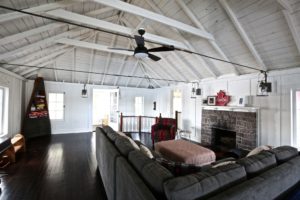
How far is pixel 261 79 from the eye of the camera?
4.66m

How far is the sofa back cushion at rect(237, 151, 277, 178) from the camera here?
5.86ft

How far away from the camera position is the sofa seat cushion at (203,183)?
3.96 feet

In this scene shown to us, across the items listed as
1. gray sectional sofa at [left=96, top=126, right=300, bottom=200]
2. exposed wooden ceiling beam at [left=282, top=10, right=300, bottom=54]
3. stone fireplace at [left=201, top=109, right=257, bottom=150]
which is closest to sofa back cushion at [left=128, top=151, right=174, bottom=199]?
gray sectional sofa at [left=96, top=126, right=300, bottom=200]

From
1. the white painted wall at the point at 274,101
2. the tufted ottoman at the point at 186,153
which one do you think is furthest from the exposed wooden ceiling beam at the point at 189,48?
the tufted ottoman at the point at 186,153

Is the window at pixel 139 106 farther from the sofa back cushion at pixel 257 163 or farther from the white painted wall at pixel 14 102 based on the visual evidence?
the sofa back cushion at pixel 257 163

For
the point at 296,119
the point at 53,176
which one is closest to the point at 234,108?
the point at 296,119

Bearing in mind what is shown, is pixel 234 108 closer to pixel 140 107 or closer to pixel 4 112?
pixel 140 107

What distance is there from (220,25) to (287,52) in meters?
1.73

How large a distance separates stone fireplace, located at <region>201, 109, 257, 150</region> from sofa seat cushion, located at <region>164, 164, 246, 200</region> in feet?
12.5

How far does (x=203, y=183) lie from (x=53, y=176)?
3510 mm

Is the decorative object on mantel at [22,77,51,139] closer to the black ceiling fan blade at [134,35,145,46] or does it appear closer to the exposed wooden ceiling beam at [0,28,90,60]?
the exposed wooden ceiling beam at [0,28,90,60]

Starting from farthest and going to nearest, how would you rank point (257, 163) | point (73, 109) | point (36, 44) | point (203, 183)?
point (73, 109)
point (36, 44)
point (257, 163)
point (203, 183)

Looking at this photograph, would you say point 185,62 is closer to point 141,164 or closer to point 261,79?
point 261,79

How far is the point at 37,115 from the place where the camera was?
6.93m
